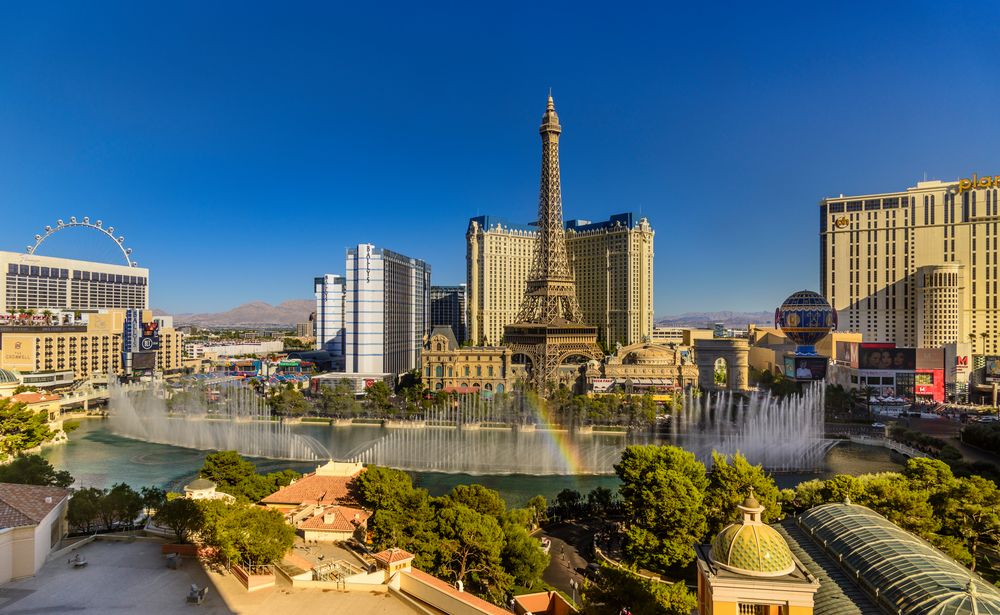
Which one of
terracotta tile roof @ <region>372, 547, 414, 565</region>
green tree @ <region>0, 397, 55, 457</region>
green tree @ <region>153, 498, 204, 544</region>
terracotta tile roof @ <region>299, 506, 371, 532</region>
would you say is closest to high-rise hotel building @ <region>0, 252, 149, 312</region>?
green tree @ <region>0, 397, 55, 457</region>

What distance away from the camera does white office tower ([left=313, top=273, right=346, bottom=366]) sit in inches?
3391

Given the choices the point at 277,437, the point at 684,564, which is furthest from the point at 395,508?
the point at 277,437

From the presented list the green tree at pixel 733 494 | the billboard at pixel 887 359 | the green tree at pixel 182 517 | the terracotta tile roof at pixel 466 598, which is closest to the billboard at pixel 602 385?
the billboard at pixel 887 359

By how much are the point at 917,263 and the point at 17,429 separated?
86.5 metres

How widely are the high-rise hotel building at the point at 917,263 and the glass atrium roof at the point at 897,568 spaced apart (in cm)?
6547

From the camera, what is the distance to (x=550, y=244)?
66.4 meters

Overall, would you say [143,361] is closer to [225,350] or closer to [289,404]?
[289,404]

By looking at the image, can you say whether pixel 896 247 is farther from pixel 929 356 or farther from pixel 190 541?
pixel 190 541

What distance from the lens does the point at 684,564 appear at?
19031mm

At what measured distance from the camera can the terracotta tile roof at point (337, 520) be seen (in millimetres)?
19656

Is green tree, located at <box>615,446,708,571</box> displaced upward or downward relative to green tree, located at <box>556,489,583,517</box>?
upward

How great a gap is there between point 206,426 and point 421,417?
15.9m

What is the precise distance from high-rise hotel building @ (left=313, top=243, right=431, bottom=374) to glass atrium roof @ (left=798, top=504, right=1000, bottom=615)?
51958 millimetres

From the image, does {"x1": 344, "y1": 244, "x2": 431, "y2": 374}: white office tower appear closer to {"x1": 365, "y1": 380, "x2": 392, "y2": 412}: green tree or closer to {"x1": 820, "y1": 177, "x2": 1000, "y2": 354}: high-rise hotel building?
{"x1": 365, "y1": 380, "x2": 392, "y2": 412}: green tree
